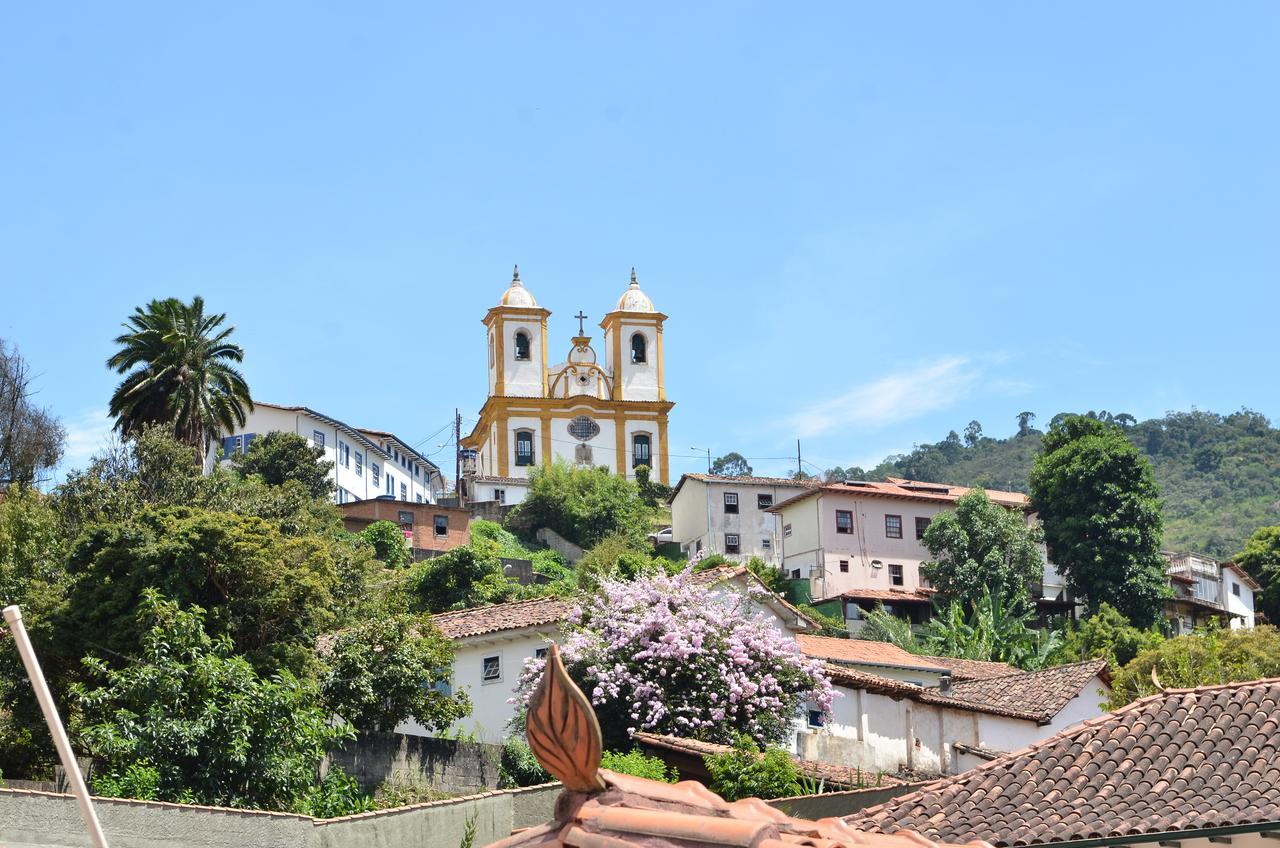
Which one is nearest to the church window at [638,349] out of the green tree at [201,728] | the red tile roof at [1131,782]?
the green tree at [201,728]

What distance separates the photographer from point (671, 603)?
37.0 m

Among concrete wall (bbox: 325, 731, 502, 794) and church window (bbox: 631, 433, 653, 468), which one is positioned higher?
church window (bbox: 631, 433, 653, 468)

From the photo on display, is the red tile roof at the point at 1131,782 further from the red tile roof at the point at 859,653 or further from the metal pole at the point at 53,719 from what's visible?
the red tile roof at the point at 859,653

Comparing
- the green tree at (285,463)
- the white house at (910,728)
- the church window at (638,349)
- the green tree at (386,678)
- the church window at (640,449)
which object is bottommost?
the white house at (910,728)

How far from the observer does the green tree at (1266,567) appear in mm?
84625

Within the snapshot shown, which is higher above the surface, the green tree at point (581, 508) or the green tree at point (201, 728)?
the green tree at point (581, 508)

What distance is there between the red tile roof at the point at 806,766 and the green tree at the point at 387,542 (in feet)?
120

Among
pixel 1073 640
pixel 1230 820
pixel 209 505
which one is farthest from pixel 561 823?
pixel 1073 640

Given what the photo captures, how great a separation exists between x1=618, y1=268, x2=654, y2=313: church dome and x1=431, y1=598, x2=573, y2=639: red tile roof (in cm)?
7168

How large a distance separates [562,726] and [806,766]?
28.5m

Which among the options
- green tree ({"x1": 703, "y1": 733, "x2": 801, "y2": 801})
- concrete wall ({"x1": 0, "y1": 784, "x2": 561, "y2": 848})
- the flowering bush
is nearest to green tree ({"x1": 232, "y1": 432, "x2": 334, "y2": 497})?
the flowering bush

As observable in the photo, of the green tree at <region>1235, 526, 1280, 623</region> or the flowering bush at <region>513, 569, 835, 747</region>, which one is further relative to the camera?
the green tree at <region>1235, 526, 1280, 623</region>

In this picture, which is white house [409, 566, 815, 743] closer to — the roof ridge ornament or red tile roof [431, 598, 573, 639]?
red tile roof [431, 598, 573, 639]

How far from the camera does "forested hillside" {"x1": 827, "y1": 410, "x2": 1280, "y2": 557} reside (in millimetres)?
149000
